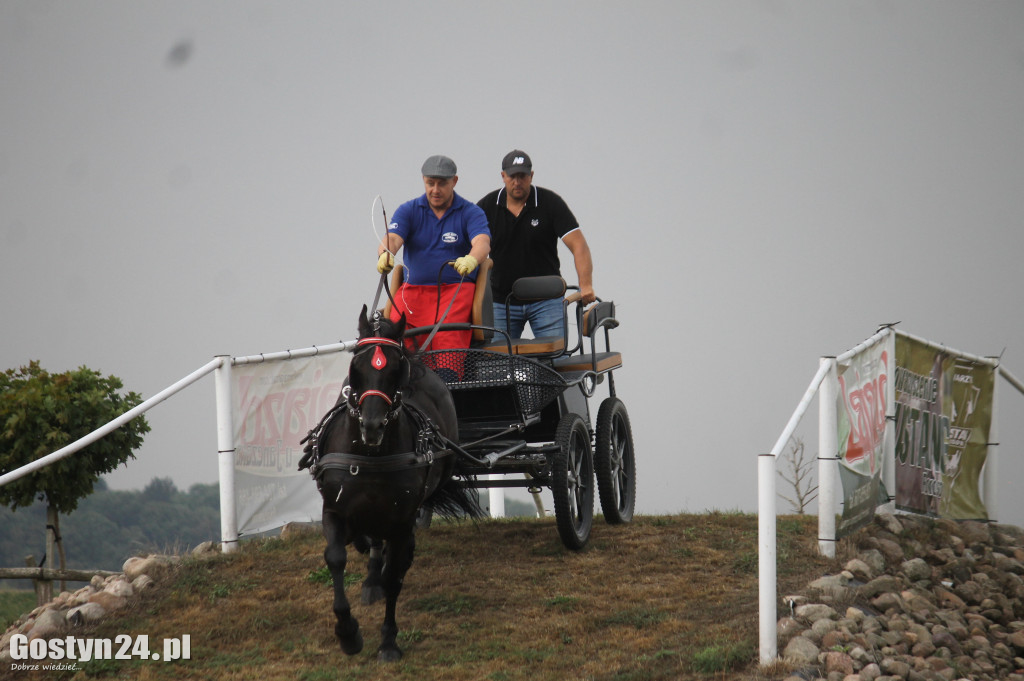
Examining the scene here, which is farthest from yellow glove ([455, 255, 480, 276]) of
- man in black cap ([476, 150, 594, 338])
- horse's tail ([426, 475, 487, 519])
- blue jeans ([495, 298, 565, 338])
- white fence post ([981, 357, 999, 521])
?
white fence post ([981, 357, 999, 521])

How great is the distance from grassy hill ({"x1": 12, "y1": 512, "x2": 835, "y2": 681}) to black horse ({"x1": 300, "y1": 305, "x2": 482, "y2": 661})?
455mm

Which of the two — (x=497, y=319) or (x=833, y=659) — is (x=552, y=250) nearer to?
(x=497, y=319)

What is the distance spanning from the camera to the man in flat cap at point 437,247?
757 centimetres

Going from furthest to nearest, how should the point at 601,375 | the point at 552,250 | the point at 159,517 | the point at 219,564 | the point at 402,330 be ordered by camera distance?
the point at 159,517 < the point at 552,250 < the point at 601,375 < the point at 219,564 < the point at 402,330

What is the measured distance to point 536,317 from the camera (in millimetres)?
8852

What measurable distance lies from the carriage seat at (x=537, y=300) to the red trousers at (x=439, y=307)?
0.40 m

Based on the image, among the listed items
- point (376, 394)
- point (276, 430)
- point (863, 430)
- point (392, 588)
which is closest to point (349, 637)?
point (392, 588)

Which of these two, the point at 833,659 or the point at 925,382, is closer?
the point at 833,659

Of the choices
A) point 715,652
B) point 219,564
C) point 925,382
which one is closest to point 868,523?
point 925,382

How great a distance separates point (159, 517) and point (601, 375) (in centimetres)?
1235

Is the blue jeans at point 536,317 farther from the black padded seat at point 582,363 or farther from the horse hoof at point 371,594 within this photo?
the horse hoof at point 371,594

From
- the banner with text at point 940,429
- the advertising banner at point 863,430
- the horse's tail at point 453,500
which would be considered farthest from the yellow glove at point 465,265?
the banner with text at point 940,429

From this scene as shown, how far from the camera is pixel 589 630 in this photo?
20.5 feet

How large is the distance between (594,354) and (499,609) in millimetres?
2429
